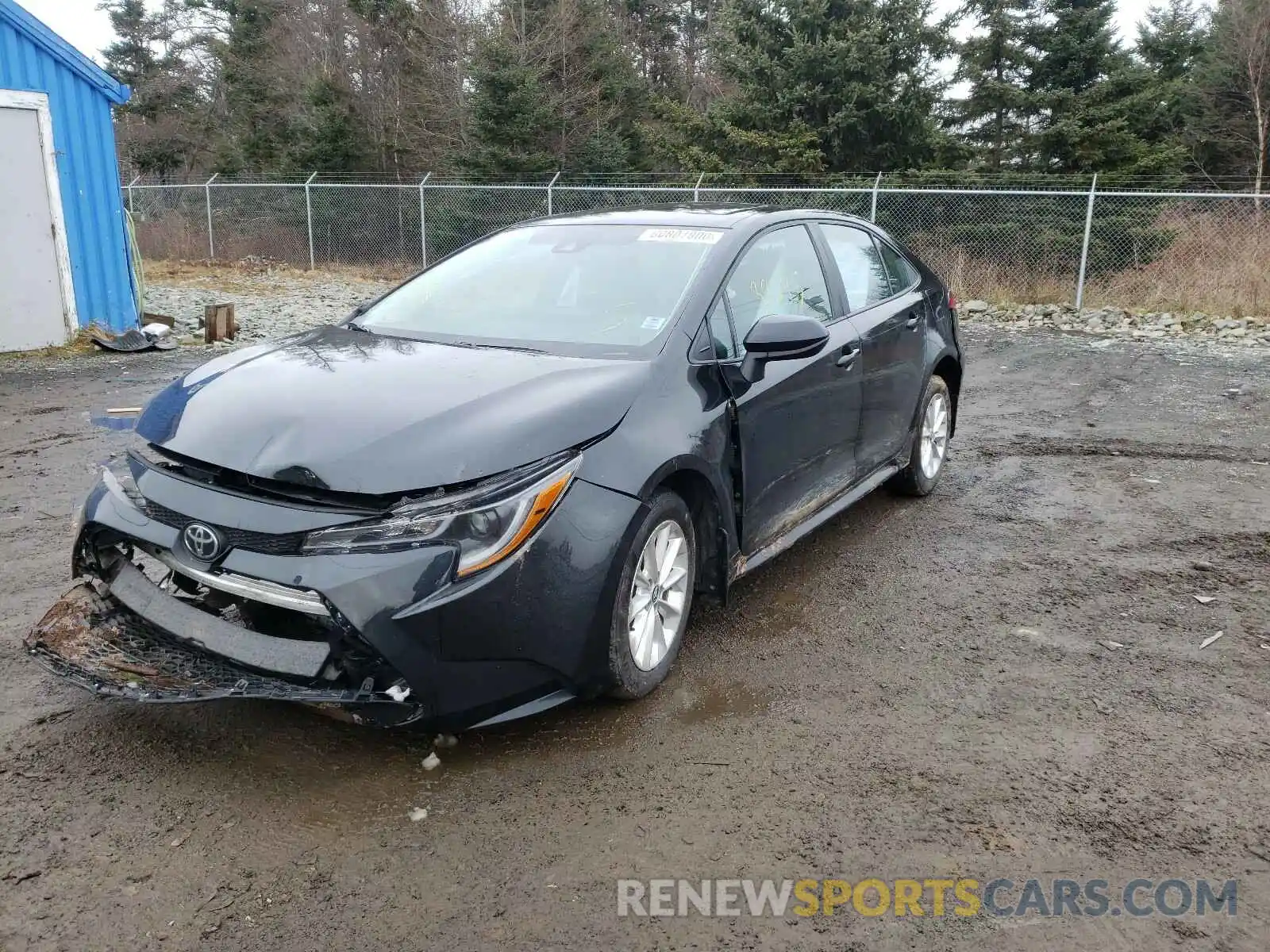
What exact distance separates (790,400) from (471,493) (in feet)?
5.56

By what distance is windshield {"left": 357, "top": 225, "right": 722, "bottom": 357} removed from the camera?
3.74m

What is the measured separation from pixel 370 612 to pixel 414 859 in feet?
2.13

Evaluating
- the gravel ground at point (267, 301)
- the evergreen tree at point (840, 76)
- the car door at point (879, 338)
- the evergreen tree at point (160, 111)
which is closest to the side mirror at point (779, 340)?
the car door at point (879, 338)

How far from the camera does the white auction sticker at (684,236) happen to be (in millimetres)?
4109

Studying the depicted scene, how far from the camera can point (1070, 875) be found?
2572 mm

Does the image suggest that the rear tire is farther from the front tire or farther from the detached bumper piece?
the detached bumper piece

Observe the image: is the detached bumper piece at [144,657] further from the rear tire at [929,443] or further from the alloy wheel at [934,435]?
the alloy wheel at [934,435]

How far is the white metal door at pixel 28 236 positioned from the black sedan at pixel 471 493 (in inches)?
332

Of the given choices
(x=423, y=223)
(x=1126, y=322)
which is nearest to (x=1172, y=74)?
(x=1126, y=322)

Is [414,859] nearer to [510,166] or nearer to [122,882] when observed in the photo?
[122,882]

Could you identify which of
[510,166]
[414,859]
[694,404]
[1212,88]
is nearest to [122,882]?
[414,859]

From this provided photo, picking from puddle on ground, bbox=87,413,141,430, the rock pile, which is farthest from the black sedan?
the rock pile

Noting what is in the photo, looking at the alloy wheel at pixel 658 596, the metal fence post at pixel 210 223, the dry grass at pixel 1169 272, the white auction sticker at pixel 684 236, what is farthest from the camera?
the metal fence post at pixel 210 223

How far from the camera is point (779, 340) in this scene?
11.9 feet
